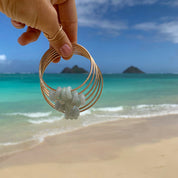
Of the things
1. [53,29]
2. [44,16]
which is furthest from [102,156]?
[44,16]

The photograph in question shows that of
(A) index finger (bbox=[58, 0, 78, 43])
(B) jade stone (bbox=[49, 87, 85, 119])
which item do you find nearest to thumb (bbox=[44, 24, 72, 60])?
(B) jade stone (bbox=[49, 87, 85, 119])

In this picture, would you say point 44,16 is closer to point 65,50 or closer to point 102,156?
point 65,50

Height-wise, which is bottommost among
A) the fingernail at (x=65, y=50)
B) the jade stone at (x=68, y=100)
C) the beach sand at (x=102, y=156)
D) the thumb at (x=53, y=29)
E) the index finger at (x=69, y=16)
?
the beach sand at (x=102, y=156)

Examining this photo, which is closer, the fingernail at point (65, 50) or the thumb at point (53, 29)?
the thumb at point (53, 29)

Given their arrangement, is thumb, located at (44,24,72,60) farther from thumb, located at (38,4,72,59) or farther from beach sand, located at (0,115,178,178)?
beach sand, located at (0,115,178,178)

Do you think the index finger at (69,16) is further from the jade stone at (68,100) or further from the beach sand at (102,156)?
the beach sand at (102,156)

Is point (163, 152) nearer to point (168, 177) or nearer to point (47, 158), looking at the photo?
point (168, 177)

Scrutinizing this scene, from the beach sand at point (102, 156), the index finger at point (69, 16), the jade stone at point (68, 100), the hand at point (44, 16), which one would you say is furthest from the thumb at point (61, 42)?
the beach sand at point (102, 156)
